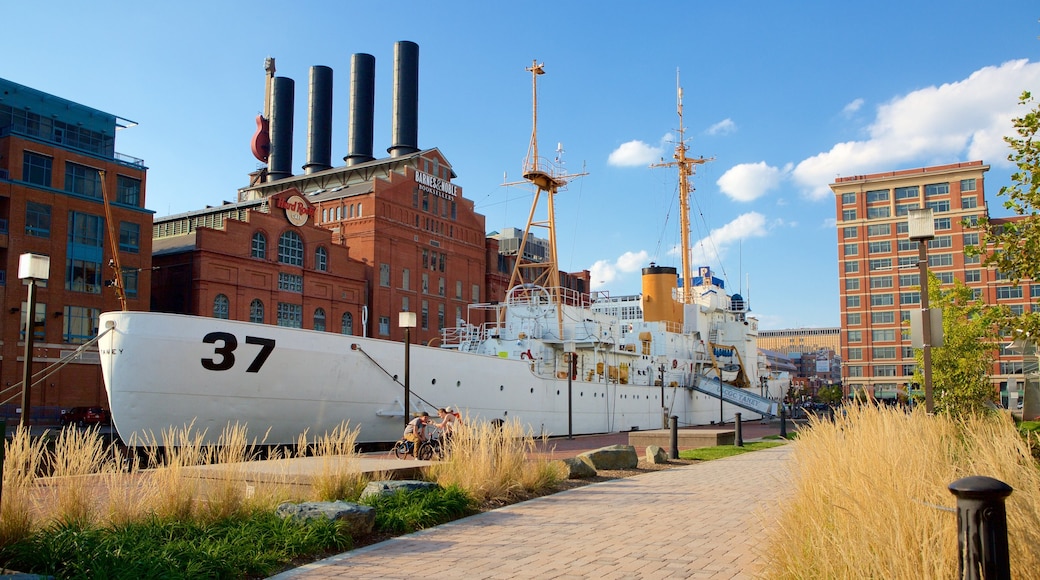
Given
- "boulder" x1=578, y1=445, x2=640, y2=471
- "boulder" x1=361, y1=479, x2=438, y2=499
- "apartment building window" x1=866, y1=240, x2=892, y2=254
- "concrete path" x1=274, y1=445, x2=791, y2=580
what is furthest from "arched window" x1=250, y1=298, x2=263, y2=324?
"apartment building window" x1=866, y1=240, x2=892, y2=254

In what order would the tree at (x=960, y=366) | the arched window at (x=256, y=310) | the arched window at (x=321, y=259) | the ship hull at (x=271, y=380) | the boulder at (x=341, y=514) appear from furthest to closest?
the arched window at (x=321, y=259), the arched window at (x=256, y=310), the ship hull at (x=271, y=380), the tree at (x=960, y=366), the boulder at (x=341, y=514)

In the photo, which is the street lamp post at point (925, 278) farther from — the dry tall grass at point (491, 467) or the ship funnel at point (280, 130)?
the ship funnel at point (280, 130)

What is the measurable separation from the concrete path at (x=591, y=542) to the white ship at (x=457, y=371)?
2.93 m

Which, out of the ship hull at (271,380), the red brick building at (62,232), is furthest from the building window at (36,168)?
the ship hull at (271,380)

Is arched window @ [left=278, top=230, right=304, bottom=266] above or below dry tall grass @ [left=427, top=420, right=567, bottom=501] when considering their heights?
above

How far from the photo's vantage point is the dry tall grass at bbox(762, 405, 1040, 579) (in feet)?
14.7

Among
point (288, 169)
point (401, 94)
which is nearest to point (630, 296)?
point (401, 94)

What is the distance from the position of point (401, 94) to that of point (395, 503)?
65.5 m

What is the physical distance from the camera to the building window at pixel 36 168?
42250 mm

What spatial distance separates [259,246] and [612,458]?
41780 mm

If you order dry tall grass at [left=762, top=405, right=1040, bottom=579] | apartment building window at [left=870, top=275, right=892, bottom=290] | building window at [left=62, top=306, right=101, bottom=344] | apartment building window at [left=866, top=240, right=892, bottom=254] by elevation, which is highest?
apartment building window at [left=866, top=240, right=892, bottom=254]

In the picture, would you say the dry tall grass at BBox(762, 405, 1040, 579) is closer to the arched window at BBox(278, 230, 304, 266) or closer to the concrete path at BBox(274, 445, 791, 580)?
the concrete path at BBox(274, 445, 791, 580)

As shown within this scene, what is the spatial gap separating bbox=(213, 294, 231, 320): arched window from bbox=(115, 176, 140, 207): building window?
7.12 m

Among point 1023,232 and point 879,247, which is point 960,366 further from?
point 879,247
